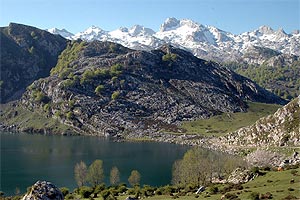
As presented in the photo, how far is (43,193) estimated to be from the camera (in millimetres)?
29047

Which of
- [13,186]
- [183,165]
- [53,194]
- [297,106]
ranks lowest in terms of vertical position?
Answer: [13,186]

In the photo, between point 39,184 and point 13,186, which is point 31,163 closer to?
point 13,186

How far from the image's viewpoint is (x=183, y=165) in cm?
10881

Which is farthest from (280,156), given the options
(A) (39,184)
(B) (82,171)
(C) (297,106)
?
(A) (39,184)

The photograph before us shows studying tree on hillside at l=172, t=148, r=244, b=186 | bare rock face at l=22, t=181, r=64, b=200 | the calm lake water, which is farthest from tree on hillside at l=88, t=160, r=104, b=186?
bare rock face at l=22, t=181, r=64, b=200

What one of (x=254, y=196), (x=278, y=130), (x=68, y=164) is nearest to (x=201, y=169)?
(x=254, y=196)

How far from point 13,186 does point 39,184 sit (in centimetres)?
10352

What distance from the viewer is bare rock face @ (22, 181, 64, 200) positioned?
28.8m

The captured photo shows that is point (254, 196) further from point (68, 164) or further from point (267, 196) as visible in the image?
point (68, 164)

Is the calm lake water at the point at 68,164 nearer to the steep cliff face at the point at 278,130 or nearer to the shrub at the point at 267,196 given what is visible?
the steep cliff face at the point at 278,130

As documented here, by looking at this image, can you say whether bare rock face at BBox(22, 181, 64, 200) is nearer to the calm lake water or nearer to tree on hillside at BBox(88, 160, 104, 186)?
tree on hillside at BBox(88, 160, 104, 186)

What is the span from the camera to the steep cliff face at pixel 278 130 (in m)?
146

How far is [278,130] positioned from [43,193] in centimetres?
14223

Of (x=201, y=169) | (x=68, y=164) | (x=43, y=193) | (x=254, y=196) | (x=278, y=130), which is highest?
(x=278, y=130)
